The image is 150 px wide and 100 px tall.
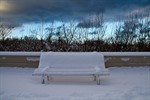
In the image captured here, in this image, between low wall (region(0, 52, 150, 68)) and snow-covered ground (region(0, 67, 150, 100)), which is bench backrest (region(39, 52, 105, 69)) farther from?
low wall (region(0, 52, 150, 68))

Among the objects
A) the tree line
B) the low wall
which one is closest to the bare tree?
the tree line

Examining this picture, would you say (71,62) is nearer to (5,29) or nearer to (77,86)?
(77,86)

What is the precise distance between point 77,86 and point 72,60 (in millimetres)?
1137

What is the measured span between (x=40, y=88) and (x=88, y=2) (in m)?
7.81

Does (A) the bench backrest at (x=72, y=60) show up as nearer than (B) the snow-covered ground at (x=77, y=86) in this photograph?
No

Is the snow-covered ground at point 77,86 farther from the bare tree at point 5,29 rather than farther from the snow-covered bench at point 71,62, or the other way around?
the bare tree at point 5,29

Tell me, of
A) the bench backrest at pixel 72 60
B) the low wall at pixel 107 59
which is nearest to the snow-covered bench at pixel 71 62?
the bench backrest at pixel 72 60

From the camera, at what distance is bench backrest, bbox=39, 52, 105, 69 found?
779cm

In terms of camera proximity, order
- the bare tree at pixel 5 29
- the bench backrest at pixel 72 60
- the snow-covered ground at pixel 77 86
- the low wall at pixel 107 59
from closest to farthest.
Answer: the snow-covered ground at pixel 77 86
the bench backrest at pixel 72 60
the low wall at pixel 107 59
the bare tree at pixel 5 29

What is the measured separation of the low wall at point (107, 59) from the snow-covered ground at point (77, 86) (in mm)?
158

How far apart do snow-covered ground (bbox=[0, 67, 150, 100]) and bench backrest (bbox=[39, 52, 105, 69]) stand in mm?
411

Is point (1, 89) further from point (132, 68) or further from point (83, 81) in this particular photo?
point (132, 68)

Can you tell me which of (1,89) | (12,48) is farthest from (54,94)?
(12,48)

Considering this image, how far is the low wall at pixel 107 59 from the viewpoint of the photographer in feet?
29.1
